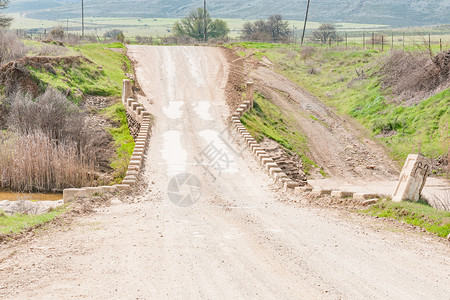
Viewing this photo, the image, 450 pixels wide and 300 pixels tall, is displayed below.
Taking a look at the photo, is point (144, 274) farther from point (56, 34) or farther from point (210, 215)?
point (56, 34)

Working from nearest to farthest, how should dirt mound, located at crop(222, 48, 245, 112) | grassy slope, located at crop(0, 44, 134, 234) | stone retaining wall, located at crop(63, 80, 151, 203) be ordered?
1. stone retaining wall, located at crop(63, 80, 151, 203)
2. grassy slope, located at crop(0, 44, 134, 234)
3. dirt mound, located at crop(222, 48, 245, 112)

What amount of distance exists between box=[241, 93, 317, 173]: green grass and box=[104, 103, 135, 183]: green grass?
18.5 feet

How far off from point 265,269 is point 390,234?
13.5 ft

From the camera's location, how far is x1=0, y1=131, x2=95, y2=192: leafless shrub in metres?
20.8

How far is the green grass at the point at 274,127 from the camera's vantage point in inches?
1104

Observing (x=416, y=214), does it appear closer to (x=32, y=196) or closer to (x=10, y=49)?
(x=32, y=196)

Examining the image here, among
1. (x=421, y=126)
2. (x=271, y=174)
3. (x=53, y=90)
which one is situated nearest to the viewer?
(x=271, y=174)

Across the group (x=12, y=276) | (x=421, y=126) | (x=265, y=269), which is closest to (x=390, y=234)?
(x=265, y=269)

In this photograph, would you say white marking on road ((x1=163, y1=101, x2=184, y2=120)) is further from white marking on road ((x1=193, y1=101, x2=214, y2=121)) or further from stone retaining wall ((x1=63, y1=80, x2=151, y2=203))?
stone retaining wall ((x1=63, y1=80, x2=151, y2=203))

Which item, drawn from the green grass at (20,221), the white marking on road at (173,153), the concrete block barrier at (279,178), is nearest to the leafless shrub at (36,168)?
the white marking on road at (173,153)

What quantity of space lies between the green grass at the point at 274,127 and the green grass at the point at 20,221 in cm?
1349

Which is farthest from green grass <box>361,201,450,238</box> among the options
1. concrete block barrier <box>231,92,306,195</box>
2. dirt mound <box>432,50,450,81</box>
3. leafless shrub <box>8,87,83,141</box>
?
dirt mound <box>432,50,450,81</box>

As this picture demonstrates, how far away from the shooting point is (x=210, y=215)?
15578 mm

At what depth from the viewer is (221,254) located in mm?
12055
